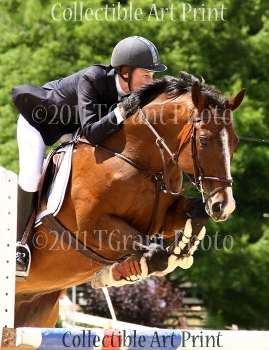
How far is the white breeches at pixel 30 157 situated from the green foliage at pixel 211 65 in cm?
439

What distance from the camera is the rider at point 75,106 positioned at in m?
5.20

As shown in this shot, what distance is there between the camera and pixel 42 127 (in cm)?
559

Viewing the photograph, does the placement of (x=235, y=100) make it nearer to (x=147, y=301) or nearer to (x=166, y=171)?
(x=166, y=171)

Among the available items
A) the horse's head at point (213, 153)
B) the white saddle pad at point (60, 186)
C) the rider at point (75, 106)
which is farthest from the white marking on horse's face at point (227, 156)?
the white saddle pad at point (60, 186)

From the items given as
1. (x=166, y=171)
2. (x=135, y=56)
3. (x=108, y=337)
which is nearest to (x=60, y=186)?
(x=166, y=171)

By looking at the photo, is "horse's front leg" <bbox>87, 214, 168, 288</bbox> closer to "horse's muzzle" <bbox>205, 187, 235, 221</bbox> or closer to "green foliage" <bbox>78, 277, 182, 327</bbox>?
"horse's muzzle" <bbox>205, 187, 235, 221</bbox>

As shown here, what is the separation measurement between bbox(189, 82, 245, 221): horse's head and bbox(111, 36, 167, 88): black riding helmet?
56 centimetres

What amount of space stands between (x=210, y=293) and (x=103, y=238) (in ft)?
19.3

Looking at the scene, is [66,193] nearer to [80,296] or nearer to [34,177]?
[34,177]

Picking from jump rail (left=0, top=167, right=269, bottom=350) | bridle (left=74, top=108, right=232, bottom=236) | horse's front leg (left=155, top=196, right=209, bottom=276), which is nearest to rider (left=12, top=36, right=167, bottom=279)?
bridle (left=74, top=108, right=232, bottom=236)

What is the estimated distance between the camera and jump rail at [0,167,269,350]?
135 inches

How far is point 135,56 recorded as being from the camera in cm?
521

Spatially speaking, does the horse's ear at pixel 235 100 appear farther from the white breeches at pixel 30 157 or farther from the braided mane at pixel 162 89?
the white breeches at pixel 30 157

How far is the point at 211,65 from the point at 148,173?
5.67m
